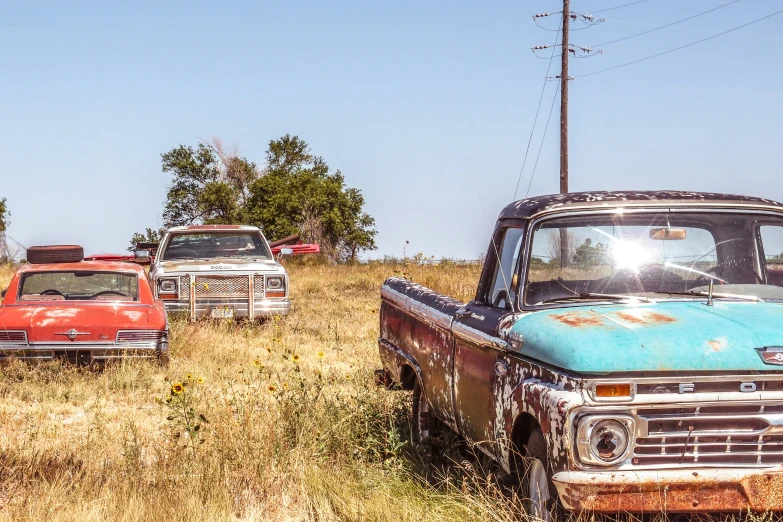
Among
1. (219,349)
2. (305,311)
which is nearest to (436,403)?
(219,349)

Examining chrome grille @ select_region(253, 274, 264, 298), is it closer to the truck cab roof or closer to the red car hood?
the red car hood

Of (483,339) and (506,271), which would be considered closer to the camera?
(483,339)

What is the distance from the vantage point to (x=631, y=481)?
3.91m

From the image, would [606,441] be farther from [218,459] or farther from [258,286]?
[258,286]

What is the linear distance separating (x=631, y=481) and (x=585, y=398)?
38cm

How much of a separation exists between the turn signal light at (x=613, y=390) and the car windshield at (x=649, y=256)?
108cm

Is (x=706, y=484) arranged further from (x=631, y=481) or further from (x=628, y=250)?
(x=628, y=250)

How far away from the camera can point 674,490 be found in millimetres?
3934

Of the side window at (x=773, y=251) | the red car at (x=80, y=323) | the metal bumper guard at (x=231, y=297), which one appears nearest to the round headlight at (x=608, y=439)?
the side window at (x=773, y=251)

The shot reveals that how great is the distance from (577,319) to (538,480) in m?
0.74

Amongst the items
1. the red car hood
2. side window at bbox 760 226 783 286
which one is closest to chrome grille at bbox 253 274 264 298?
the red car hood

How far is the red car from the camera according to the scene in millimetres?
9289

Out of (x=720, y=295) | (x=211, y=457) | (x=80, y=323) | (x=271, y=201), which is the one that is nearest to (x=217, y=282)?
(x=80, y=323)

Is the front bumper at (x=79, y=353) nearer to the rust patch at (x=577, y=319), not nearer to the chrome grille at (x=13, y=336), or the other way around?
the chrome grille at (x=13, y=336)
